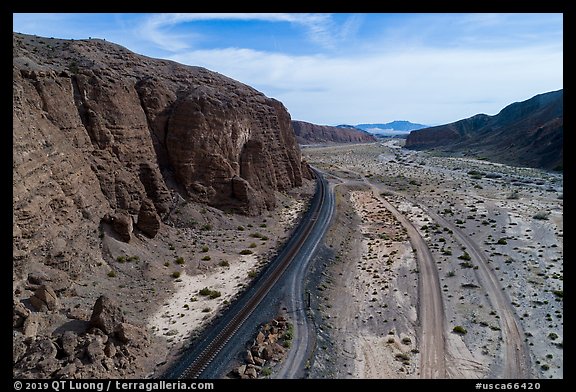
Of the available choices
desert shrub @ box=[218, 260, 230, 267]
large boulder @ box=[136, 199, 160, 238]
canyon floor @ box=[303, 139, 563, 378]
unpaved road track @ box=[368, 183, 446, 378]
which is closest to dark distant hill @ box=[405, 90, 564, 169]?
canyon floor @ box=[303, 139, 563, 378]

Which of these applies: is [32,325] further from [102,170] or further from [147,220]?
[102,170]

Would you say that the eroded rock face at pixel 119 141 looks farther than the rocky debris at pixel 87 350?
Yes

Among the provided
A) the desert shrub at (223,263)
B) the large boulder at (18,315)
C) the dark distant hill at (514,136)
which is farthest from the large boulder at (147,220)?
the dark distant hill at (514,136)

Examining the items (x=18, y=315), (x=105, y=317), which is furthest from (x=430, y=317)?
(x=18, y=315)

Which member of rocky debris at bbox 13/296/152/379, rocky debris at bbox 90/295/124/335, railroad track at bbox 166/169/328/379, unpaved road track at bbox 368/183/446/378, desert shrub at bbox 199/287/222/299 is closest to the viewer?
rocky debris at bbox 13/296/152/379

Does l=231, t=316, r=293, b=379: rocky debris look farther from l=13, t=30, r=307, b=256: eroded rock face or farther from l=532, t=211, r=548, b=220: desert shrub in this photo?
l=532, t=211, r=548, b=220: desert shrub

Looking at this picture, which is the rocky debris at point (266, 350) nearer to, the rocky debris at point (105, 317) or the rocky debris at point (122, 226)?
A: the rocky debris at point (105, 317)
